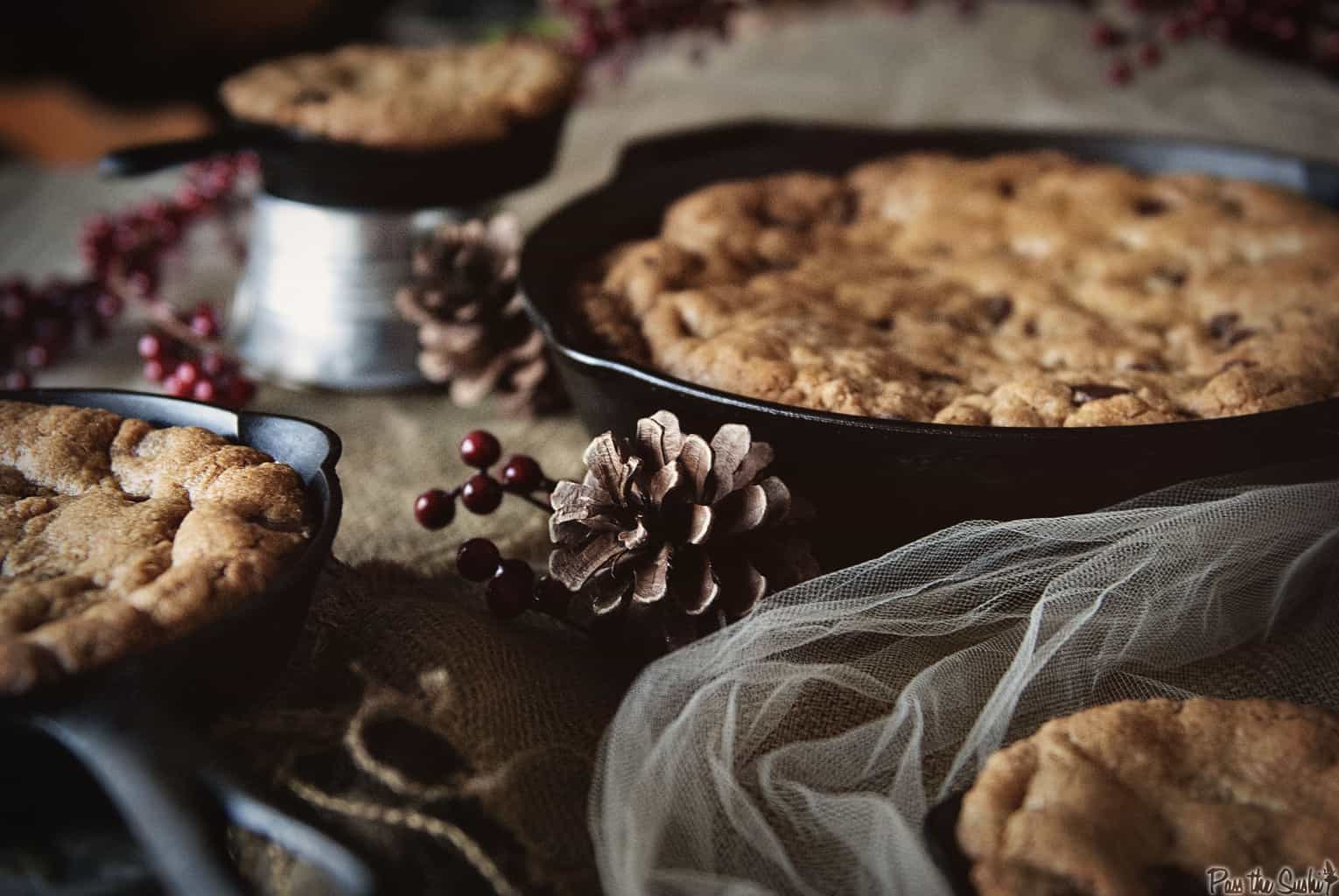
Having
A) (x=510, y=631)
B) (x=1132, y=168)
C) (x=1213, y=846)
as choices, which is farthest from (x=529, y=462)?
(x=1132, y=168)

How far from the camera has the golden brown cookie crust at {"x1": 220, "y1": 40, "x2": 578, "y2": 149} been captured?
1.25 meters

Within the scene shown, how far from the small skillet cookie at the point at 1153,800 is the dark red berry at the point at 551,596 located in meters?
0.38

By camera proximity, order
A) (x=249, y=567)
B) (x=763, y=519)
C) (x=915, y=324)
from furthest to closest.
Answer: (x=915, y=324) < (x=763, y=519) < (x=249, y=567)

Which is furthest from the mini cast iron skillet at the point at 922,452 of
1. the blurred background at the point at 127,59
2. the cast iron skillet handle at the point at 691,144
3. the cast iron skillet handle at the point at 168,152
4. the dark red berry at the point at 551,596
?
the blurred background at the point at 127,59

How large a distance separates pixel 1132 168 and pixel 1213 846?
1.11 metres

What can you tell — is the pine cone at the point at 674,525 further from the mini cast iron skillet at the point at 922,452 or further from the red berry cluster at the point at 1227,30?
the red berry cluster at the point at 1227,30

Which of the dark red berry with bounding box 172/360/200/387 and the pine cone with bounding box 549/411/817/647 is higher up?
the pine cone with bounding box 549/411/817/647

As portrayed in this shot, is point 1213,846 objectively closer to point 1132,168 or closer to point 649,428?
point 649,428

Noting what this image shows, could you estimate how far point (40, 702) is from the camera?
60cm

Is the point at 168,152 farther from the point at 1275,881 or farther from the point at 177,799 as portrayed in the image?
the point at 1275,881

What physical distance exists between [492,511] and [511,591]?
9 centimetres

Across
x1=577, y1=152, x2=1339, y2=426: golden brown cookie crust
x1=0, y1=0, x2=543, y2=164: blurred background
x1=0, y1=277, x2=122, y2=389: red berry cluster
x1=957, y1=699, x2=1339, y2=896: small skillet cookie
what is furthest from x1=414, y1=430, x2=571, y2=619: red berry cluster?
x1=0, y1=0, x2=543, y2=164: blurred background

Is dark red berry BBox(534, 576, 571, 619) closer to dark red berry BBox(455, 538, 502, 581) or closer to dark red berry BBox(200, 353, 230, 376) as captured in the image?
dark red berry BBox(455, 538, 502, 581)

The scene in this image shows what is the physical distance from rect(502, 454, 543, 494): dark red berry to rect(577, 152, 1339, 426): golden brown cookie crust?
0.16 meters
